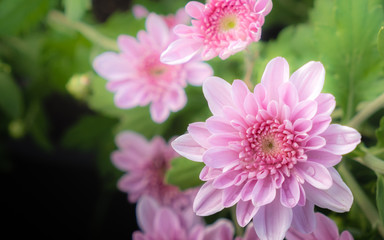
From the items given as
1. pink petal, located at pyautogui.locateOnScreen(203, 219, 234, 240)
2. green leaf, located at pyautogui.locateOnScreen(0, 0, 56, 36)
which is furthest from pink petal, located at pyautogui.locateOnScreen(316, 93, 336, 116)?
green leaf, located at pyautogui.locateOnScreen(0, 0, 56, 36)

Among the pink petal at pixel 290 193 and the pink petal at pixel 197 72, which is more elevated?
the pink petal at pixel 290 193

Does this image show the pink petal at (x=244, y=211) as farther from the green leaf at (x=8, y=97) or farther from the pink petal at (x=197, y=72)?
the green leaf at (x=8, y=97)

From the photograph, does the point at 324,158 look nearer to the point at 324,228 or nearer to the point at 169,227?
the point at 324,228

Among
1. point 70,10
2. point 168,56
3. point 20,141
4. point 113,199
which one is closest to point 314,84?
point 168,56

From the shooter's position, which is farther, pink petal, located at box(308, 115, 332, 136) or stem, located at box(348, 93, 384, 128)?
stem, located at box(348, 93, 384, 128)

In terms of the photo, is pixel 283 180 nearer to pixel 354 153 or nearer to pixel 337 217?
pixel 354 153

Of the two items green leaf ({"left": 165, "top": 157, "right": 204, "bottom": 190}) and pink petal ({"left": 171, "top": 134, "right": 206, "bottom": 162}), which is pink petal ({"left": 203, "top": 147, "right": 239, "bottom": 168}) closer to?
pink petal ({"left": 171, "top": 134, "right": 206, "bottom": 162})

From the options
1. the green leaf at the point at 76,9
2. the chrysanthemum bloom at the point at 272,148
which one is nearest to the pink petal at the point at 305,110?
the chrysanthemum bloom at the point at 272,148
